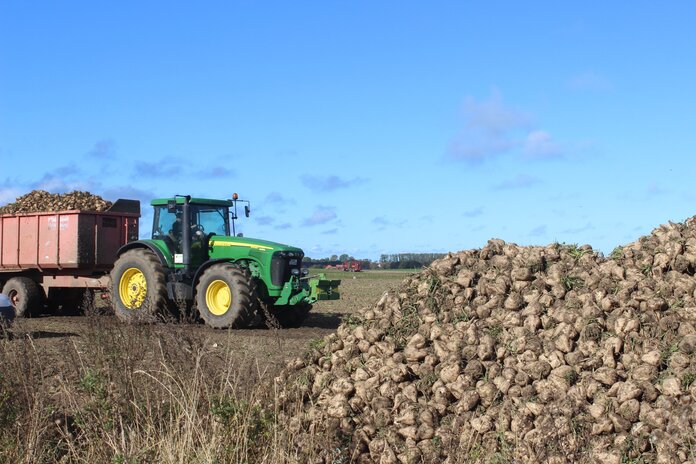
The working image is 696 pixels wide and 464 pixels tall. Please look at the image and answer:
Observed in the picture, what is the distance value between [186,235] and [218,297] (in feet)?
4.25

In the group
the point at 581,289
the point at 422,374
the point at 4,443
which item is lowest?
the point at 4,443

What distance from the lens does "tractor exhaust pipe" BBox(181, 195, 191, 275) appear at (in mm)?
15391

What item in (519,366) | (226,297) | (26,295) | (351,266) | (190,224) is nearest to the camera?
(519,366)

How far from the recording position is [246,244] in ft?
51.0

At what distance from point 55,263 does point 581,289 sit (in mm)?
13390

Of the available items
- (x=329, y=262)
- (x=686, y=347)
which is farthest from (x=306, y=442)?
(x=329, y=262)

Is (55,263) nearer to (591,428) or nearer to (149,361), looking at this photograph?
(149,361)

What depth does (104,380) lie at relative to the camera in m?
6.86

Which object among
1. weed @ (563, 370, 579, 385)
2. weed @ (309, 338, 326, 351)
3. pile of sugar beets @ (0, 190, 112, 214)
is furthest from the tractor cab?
weed @ (563, 370, 579, 385)

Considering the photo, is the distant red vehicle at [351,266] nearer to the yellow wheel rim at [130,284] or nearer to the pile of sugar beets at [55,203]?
the pile of sugar beets at [55,203]

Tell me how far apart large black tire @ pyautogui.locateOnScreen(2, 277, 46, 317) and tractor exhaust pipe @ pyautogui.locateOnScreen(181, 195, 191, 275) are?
14.9 ft

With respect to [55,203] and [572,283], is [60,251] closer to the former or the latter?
[55,203]

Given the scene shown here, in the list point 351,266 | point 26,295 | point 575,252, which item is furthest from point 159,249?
point 351,266

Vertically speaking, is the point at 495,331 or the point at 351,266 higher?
the point at 351,266
